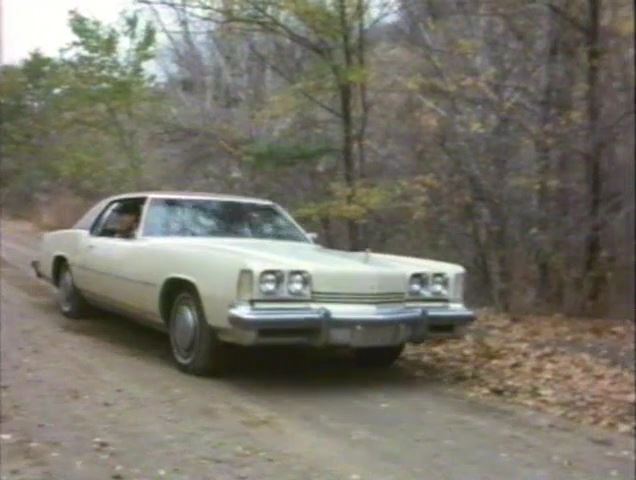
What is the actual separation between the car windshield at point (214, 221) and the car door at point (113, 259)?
0.67 ft

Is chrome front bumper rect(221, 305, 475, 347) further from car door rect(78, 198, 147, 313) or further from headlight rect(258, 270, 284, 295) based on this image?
car door rect(78, 198, 147, 313)

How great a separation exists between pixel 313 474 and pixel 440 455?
26.3 inches

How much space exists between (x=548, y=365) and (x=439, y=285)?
0.92m

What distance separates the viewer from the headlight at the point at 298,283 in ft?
16.8

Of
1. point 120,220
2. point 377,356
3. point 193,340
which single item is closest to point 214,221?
point 120,220

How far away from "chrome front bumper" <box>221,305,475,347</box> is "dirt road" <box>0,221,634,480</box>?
0.36m

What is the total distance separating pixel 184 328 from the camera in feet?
18.5

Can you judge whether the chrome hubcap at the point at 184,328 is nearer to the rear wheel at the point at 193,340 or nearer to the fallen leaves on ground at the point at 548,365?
the rear wheel at the point at 193,340

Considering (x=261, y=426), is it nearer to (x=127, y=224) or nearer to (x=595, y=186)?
(x=595, y=186)

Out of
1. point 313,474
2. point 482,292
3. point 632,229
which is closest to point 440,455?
point 313,474

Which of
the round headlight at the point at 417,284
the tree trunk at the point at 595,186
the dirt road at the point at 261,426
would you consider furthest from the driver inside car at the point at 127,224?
the tree trunk at the point at 595,186

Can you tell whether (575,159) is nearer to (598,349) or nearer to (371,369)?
(598,349)

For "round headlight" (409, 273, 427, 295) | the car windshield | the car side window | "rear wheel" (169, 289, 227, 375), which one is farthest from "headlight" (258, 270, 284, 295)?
the car side window

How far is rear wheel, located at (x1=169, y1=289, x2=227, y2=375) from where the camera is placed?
214 inches
